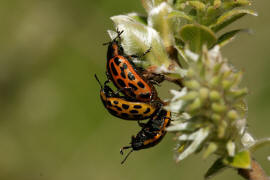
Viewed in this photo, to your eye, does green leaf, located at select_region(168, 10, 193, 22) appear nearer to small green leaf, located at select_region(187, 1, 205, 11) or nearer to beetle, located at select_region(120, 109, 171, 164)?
small green leaf, located at select_region(187, 1, 205, 11)

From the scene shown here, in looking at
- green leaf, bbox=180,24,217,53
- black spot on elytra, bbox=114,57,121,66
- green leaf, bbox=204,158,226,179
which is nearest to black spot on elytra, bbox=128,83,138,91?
black spot on elytra, bbox=114,57,121,66

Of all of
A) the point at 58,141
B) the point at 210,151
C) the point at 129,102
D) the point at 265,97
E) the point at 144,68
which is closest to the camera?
the point at 210,151

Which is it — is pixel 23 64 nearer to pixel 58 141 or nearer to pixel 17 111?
pixel 17 111

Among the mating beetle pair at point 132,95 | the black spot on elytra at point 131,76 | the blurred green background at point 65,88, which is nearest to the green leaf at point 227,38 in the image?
the mating beetle pair at point 132,95

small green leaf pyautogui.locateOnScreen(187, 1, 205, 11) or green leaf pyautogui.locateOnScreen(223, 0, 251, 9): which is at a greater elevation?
small green leaf pyautogui.locateOnScreen(187, 1, 205, 11)

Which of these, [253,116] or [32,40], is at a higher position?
[32,40]

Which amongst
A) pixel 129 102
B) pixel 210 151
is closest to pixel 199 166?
pixel 129 102
